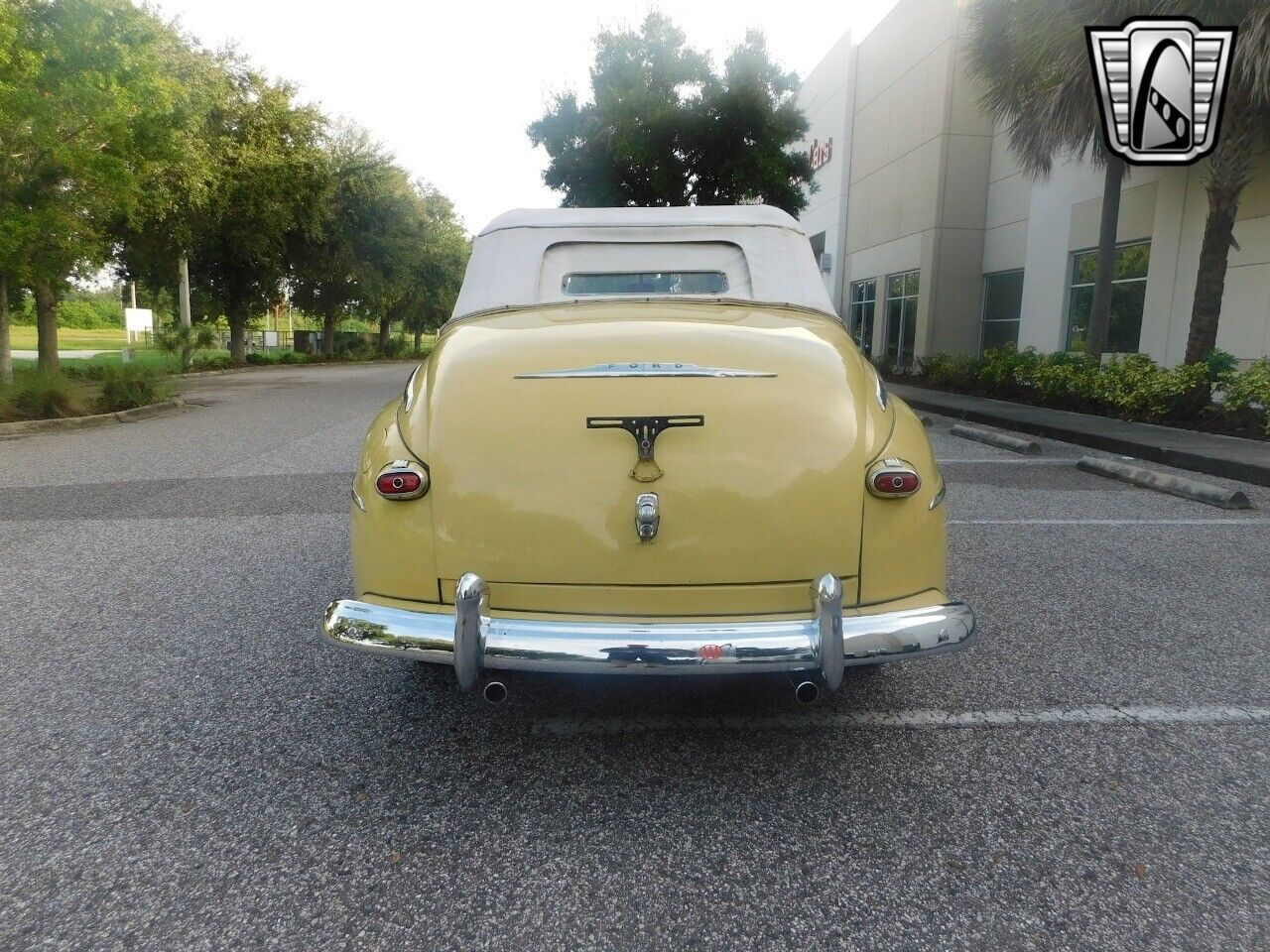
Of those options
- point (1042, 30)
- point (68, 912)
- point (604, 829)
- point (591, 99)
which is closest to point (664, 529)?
point (604, 829)

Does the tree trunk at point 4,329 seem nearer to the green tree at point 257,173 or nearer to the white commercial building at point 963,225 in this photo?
the green tree at point 257,173

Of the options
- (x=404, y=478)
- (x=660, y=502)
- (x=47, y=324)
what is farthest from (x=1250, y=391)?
(x=47, y=324)

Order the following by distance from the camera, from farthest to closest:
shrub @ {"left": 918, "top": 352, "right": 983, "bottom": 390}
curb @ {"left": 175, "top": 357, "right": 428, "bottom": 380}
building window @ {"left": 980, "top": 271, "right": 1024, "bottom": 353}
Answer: curb @ {"left": 175, "top": 357, "right": 428, "bottom": 380}, building window @ {"left": 980, "top": 271, "right": 1024, "bottom": 353}, shrub @ {"left": 918, "top": 352, "right": 983, "bottom": 390}

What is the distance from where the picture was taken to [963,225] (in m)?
23.8

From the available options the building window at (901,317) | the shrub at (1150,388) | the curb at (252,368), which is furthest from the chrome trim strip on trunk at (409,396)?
the building window at (901,317)

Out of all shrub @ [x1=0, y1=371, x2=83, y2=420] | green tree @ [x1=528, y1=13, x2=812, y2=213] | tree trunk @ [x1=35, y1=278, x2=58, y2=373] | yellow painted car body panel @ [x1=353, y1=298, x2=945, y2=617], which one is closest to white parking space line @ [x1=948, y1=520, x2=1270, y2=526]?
yellow painted car body panel @ [x1=353, y1=298, x2=945, y2=617]

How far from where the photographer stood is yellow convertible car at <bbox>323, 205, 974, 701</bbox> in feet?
8.13

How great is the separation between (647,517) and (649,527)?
0.10ft

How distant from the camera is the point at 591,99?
28109 mm

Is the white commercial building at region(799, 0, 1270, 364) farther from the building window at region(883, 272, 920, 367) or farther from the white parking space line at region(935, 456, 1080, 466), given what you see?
the white parking space line at region(935, 456, 1080, 466)

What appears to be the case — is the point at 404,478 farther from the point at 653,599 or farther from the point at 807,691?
the point at 807,691

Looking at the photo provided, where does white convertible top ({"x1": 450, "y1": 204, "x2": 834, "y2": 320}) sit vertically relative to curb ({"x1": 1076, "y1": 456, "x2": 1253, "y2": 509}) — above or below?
above

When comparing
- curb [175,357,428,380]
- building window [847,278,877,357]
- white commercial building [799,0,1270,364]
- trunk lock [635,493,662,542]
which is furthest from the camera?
building window [847,278,877,357]

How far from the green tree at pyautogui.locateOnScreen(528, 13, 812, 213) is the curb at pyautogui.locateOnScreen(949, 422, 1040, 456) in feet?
54.0
